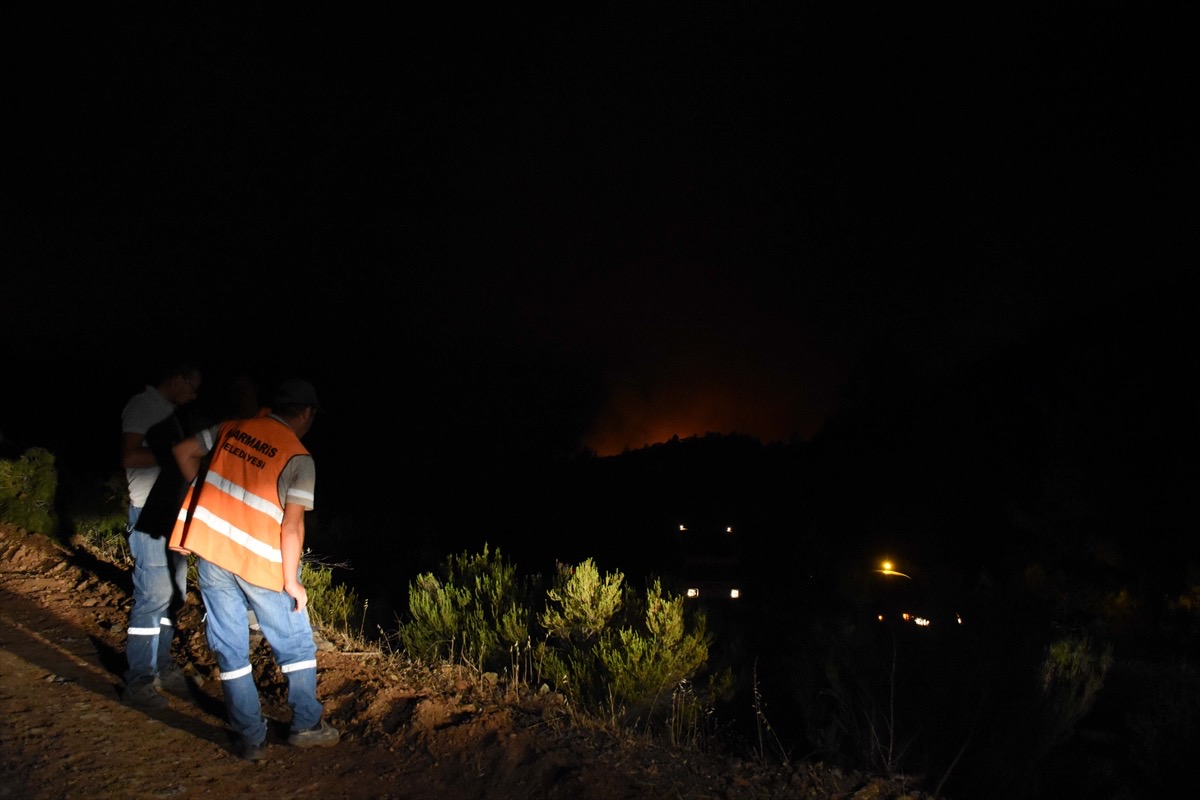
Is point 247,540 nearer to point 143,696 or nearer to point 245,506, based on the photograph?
point 245,506

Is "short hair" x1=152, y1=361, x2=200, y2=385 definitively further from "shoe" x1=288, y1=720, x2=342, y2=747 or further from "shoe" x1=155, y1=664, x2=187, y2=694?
"shoe" x1=288, y1=720, x2=342, y2=747

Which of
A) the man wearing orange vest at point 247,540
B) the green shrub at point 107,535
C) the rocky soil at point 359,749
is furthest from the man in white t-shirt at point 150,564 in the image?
the green shrub at point 107,535

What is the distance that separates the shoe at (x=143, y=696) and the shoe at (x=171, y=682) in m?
0.24

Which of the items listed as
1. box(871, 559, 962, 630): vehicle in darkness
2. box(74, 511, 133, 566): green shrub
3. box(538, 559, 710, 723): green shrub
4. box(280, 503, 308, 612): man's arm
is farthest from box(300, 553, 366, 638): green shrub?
box(871, 559, 962, 630): vehicle in darkness

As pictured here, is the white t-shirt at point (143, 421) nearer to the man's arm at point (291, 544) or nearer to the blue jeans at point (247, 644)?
the blue jeans at point (247, 644)

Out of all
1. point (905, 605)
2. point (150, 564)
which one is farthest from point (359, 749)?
point (905, 605)

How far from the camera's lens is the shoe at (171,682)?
5.05 metres

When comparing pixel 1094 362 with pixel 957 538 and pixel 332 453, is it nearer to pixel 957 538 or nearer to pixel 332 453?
pixel 957 538

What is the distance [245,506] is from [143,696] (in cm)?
151

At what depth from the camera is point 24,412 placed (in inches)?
1078

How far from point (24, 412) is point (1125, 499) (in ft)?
105

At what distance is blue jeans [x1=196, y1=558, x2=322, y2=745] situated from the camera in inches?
161

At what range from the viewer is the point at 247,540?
4082mm

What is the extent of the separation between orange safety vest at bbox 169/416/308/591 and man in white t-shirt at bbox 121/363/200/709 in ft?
3.32
